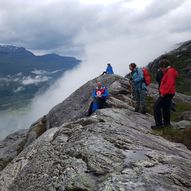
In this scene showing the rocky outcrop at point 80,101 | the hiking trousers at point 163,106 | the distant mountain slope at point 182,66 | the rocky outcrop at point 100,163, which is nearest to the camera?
the rocky outcrop at point 100,163

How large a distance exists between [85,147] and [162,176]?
383 centimetres

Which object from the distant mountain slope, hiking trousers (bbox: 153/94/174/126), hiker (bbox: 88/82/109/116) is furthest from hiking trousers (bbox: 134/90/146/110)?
the distant mountain slope

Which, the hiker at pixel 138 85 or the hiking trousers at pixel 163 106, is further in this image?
the hiker at pixel 138 85

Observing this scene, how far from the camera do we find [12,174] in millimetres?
18266

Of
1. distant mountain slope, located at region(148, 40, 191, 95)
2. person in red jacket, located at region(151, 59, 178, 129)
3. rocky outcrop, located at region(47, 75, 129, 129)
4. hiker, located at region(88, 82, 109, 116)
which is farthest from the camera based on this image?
distant mountain slope, located at region(148, 40, 191, 95)

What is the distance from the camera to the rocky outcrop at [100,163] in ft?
41.6

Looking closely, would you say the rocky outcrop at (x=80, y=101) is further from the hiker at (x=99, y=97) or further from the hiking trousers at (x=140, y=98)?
the hiking trousers at (x=140, y=98)

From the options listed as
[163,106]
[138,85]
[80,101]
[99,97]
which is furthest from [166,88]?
[80,101]

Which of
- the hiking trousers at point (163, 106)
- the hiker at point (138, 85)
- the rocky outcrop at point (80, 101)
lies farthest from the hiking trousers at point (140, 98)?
the rocky outcrop at point (80, 101)

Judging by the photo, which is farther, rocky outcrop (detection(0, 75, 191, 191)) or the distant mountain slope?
the distant mountain slope

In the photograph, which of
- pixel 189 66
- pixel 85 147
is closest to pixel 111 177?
pixel 85 147

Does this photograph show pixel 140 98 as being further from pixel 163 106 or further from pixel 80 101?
pixel 80 101

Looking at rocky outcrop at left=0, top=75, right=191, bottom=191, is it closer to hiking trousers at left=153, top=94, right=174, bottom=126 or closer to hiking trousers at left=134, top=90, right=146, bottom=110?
hiking trousers at left=153, top=94, right=174, bottom=126

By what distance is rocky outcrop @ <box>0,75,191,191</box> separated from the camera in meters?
12.7
